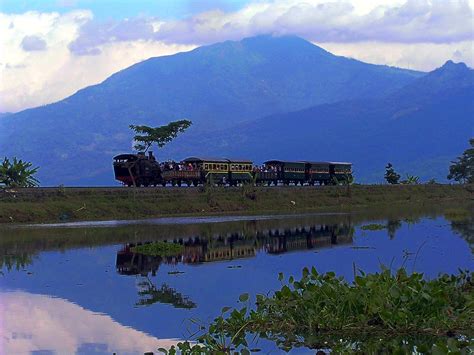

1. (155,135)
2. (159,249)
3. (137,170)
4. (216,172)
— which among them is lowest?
(159,249)

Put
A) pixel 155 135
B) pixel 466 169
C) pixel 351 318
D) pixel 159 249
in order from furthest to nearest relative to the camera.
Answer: pixel 466 169 → pixel 155 135 → pixel 159 249 → pixel 351 318

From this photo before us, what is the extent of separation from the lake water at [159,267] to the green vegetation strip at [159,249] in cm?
73

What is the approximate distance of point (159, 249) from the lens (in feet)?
118

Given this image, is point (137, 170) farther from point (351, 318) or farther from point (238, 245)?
point (351, 318)

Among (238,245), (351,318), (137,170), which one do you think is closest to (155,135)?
(137,170)

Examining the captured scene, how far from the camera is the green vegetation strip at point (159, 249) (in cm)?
3544

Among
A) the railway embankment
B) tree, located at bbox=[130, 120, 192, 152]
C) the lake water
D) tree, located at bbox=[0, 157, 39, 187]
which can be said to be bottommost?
the lake water

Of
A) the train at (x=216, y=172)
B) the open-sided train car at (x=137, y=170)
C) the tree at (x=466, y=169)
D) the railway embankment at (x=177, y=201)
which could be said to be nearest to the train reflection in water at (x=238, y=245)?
the railway embankment at (x=177, y=201)

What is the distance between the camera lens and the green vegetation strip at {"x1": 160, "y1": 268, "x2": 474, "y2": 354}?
16.1 meters

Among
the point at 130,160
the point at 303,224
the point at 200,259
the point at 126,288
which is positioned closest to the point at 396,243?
the point at 200,259

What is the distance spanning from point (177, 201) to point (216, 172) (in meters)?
16.5

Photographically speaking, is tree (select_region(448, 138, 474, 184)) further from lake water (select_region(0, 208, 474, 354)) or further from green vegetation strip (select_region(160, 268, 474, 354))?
green vegetation strip (select_region(160, 268, 474, 354))

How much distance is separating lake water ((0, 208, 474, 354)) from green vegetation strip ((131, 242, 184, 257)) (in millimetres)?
727

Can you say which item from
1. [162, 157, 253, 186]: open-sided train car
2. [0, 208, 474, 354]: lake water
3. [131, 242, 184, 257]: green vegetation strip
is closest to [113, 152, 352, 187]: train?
[162, 157, 253, 186]: open-sided train car
